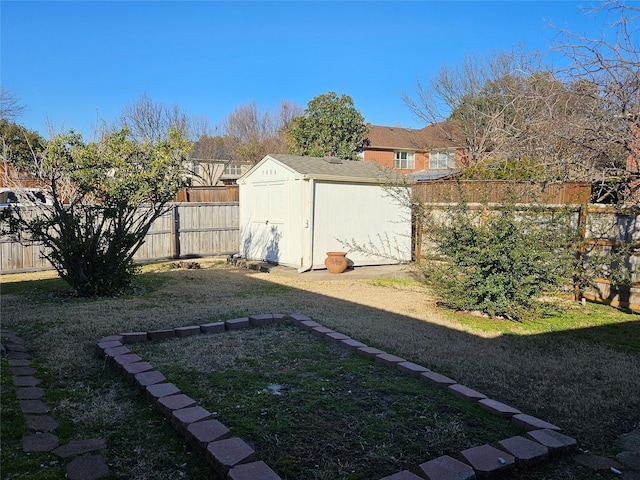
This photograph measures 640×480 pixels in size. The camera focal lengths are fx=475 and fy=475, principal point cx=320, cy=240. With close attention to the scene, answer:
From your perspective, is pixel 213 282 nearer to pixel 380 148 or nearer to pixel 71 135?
pixel 71 135

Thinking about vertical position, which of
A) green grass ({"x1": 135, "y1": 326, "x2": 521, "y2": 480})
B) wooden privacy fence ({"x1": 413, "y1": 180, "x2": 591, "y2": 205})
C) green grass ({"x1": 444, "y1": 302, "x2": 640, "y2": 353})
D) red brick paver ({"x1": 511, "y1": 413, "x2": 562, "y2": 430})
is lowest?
green grass ({"x1": 444, "y1": 302, "x2": 640, "y2": 353})

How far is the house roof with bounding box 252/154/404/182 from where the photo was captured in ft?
36.3

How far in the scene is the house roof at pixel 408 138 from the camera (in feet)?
87.3

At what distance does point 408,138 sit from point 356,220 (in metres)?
20.3

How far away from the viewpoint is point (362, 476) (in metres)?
2.67

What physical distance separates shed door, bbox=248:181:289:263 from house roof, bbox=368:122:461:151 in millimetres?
15773

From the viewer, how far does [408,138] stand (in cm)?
3050

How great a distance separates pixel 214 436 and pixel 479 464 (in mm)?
1579

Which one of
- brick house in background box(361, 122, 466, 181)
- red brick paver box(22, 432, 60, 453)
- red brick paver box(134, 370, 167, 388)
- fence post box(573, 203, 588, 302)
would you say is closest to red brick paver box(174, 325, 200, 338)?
red brick paver box(134, 370, 167, 388)

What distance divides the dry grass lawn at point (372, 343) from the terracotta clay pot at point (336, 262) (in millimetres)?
885

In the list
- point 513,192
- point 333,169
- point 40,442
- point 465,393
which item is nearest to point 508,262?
point 513,192

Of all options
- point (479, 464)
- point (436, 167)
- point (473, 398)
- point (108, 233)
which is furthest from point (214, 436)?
point (436, 167)

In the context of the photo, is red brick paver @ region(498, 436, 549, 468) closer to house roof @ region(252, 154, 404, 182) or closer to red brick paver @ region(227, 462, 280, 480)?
red brick paver @ region(227, 462, 280, 480)

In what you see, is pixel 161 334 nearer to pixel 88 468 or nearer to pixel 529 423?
pixel 88 468
